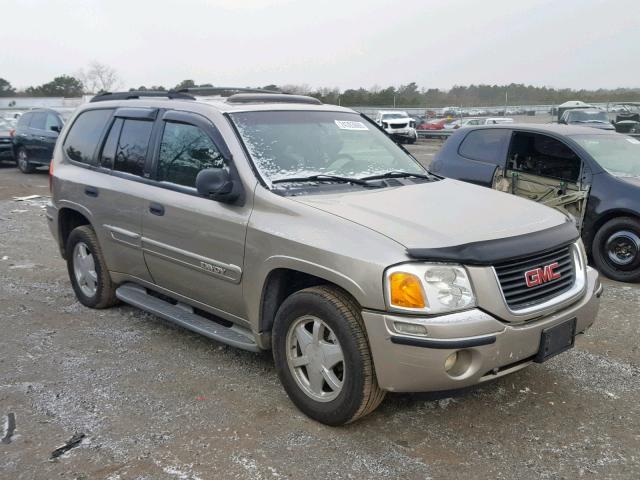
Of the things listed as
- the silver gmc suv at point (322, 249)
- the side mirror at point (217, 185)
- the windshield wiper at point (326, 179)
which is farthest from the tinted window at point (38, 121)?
the windshield wiper at point (326, 179)

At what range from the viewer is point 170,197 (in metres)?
4.29

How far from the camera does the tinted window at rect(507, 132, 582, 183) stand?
275 inches

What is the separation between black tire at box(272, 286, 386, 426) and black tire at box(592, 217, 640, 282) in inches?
164

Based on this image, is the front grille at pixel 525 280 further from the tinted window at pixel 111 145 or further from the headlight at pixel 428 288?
the tinted window at pixel 111 145

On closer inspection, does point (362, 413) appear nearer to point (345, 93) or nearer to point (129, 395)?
point (129, 395)

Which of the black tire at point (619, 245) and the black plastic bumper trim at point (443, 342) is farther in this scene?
the black tire at point (619, 245)

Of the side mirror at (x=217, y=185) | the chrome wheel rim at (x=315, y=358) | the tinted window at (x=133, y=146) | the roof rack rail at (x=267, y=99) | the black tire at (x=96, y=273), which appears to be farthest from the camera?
the black tire at (x=96, y=273)

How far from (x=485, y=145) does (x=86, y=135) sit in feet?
15.6

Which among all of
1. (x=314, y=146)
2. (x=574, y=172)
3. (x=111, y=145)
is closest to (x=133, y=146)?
(x=111, y=145)

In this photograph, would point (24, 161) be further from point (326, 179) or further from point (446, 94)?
point (446, 94)

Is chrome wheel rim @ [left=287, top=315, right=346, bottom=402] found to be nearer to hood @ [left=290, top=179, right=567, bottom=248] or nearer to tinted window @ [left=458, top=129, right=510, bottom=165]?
hood @ [left=290, top=179, right=567, bottom=248]

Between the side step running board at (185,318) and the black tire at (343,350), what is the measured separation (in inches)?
18.5

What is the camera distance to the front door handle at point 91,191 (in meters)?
5.04

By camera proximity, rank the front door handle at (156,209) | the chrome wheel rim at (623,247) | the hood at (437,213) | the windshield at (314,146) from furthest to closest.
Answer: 1. the chrome wheel rim at (623,247)
2. the front door handle at (156,209)
3. the windshield at (314,146)
4. the hood at (437,213)
